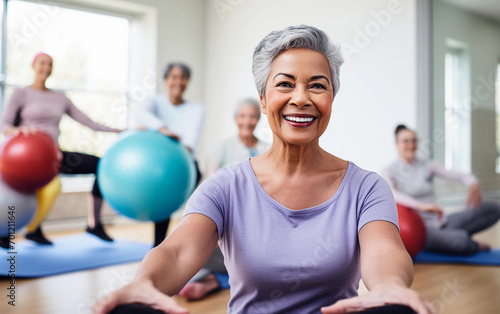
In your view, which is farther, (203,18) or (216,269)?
(203,18)

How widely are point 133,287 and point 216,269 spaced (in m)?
1.83

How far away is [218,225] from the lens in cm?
91

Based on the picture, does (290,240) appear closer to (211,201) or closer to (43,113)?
(211,201)

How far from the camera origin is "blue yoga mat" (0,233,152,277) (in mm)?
2719

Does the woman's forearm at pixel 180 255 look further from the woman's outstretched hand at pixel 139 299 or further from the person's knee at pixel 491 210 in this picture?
the person's knee at pixel 491 210

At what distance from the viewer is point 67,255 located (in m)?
3.15

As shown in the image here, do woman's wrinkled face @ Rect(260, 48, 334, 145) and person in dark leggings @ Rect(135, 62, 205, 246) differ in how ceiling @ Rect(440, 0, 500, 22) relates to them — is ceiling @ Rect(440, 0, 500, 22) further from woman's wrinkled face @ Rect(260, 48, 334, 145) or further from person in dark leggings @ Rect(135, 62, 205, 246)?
Result: woman's wrinkled face @ Rect(260, 48, 334, 145)

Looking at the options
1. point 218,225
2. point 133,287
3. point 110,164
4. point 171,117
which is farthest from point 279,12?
point 171,117

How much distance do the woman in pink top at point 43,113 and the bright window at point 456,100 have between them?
3.09m

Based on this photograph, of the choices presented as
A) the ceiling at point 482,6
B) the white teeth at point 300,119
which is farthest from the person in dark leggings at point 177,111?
the ceiling at point 482,6

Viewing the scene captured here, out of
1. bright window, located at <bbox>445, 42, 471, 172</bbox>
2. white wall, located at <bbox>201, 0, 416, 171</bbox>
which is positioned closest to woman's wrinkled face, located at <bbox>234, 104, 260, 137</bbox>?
white wall, located at <bbox>201, 0, 416, 171</bbox>

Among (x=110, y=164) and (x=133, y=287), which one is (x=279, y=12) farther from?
(x=110, y=164)

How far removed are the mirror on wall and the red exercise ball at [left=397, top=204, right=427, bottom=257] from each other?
164 cm

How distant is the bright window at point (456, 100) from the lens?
430 cm
